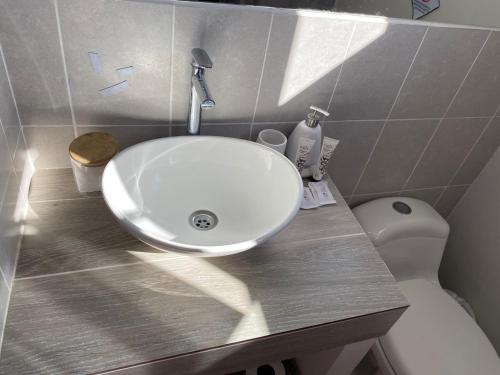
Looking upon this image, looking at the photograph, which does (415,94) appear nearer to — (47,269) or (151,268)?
(151,268)

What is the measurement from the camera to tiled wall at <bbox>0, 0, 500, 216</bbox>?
2.71 ft

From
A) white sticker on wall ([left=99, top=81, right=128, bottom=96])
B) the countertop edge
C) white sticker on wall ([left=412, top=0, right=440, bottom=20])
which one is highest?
white sticker on wall ([left=412, top=0, right=440, bottom=20])

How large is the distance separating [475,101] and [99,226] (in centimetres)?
116

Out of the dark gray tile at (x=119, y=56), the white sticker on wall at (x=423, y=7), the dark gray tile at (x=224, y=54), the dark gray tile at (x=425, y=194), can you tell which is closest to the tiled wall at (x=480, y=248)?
the dark gray tile at (x=425, y=194)

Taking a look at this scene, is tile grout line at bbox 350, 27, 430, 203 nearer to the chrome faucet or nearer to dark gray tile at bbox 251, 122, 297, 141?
dark gray tile at bbox 251, 122, 297, 141

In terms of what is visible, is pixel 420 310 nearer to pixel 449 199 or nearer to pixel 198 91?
pixel 449 199

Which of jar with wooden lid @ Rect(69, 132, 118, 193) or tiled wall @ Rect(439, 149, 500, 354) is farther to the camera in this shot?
tiled wall @ Rect(439, 149, 500, 354)

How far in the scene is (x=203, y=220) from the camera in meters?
0.94

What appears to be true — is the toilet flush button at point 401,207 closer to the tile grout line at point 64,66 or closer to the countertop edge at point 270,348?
the countertop edge at point 270,348

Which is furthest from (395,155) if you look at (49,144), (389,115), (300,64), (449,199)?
(49,144)

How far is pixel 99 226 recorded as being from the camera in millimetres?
891

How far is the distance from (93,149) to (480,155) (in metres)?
1.30

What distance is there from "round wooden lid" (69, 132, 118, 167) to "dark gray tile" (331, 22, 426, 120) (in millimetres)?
603

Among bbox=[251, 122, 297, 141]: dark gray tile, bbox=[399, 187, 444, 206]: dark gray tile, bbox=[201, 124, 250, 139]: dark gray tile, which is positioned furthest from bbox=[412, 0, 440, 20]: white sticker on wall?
bbox=[399, 187, 444, 206]: dark gray tile
